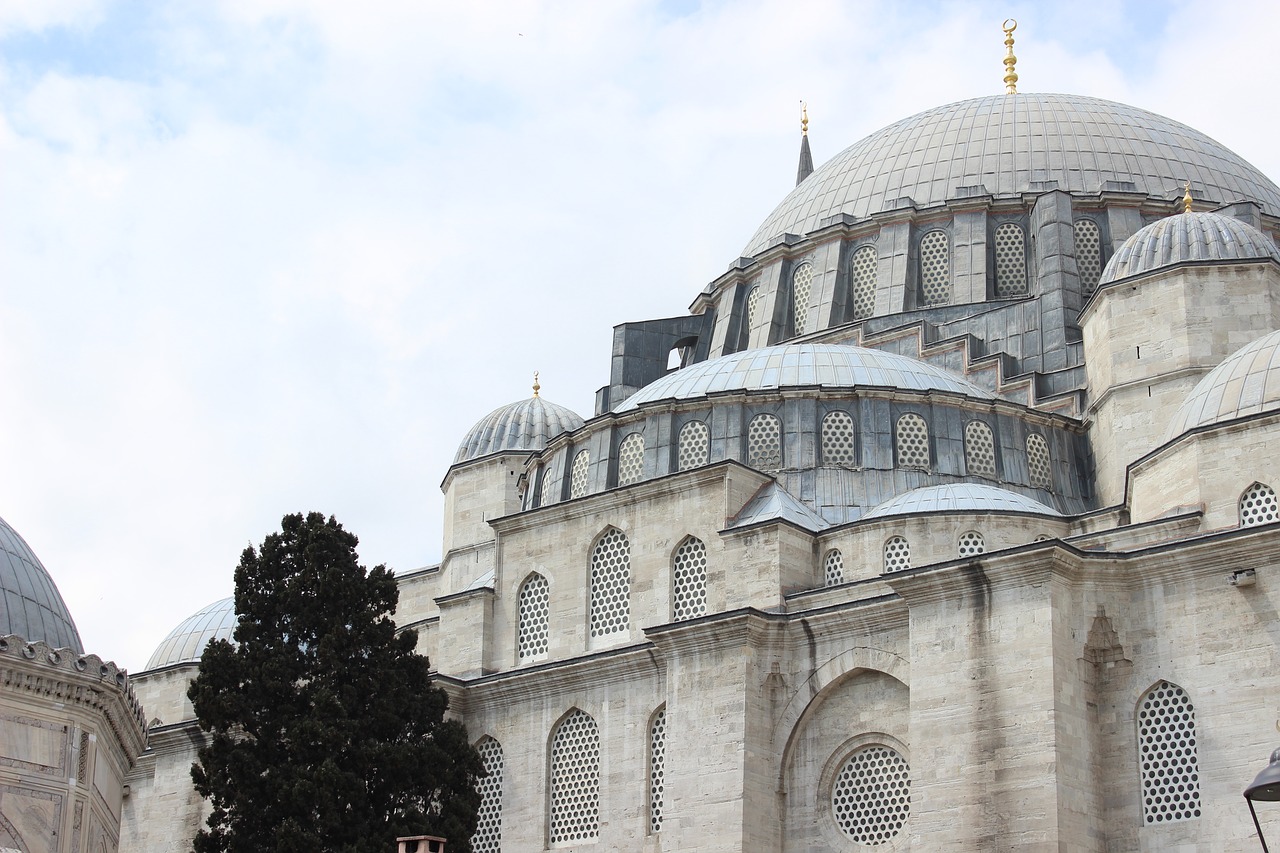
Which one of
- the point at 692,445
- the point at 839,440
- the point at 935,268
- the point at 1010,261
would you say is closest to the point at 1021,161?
the point at 1010,261

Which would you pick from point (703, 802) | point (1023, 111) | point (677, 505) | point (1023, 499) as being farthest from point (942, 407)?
point (1023, 111)

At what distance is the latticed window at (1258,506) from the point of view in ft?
72.6

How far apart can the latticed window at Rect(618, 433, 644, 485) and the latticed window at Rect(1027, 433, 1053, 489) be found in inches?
222

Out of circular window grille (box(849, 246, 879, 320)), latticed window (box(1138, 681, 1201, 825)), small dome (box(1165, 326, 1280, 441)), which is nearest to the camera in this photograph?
latticed window (box(1138, 681, 1201, 825))

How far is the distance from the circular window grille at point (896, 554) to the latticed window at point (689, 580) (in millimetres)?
2565

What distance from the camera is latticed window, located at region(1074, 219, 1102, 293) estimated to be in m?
33.6

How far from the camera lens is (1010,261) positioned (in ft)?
113

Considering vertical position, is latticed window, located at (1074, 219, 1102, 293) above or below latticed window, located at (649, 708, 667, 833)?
above

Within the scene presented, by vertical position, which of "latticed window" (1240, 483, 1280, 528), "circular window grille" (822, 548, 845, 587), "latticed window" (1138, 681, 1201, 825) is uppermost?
"circular window grille" (822, 548, 845, 587)

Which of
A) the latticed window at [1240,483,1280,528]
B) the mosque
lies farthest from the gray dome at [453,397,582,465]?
the latticed window at [1240,483,1280,528]

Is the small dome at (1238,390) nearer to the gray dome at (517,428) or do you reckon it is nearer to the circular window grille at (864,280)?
the circular window grille at (864,280)

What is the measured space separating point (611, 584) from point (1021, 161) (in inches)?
545

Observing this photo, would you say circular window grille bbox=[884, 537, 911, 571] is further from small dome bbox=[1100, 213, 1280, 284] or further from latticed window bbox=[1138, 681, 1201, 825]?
small dome bbox=[1100, 213, 1280, 284]

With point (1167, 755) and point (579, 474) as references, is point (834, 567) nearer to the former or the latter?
point (579, 474)
